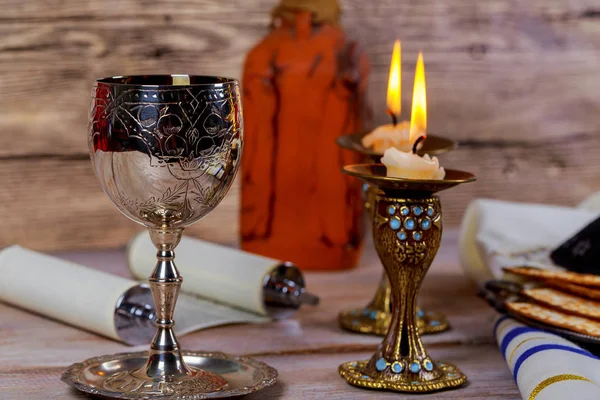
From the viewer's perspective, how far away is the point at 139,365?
77cm

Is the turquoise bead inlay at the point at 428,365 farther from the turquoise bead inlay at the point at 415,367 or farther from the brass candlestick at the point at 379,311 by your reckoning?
the brass candlestick at the point at 379,311

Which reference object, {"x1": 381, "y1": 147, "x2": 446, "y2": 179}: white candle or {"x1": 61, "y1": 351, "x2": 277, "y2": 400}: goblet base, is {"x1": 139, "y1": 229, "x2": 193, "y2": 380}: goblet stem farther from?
{"x1": 381, "y1": 147, "x2": 446, "y2": 179}: white candle

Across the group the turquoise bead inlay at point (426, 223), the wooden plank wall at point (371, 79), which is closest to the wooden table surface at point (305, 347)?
the turquoise bead inlay at point (426, 223)

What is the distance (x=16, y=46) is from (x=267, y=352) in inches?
27.3

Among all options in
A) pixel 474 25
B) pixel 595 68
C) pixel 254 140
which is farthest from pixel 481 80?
pixel 254 140

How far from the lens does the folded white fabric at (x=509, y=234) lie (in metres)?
1.03

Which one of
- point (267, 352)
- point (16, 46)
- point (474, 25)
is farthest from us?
point (474, 25)

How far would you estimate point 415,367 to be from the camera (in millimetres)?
736

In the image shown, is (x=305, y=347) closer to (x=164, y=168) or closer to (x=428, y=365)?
(x=428, y=365)

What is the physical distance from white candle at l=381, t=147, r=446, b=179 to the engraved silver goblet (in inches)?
4.7

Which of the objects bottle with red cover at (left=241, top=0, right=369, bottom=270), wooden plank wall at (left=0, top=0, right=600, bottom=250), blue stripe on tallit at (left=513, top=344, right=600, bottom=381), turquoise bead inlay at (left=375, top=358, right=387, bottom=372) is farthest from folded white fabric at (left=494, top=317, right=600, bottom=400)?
wooden plank wall at (left=0, top=0, right=600, bottom=250)

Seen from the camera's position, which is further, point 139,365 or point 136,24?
point 136,24

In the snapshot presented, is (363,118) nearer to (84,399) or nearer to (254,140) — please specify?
(254,140)

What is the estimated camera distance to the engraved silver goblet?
649mm
